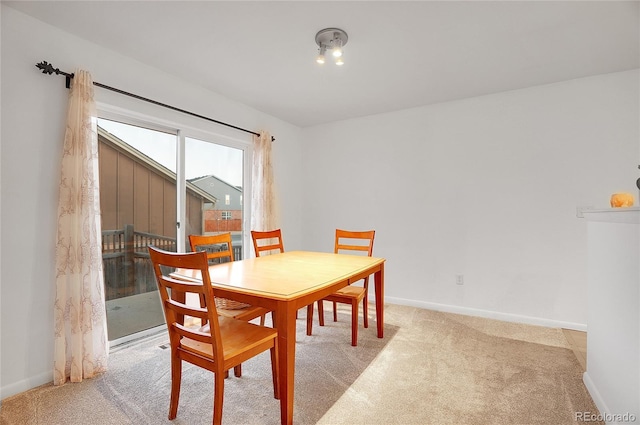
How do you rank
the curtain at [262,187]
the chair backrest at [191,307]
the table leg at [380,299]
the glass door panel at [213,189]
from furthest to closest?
1. the curtain at [262,187]
2. the glass door panel at [213,189]
3. the table leg at [380,299]
4. the chair backrest at [191,307]

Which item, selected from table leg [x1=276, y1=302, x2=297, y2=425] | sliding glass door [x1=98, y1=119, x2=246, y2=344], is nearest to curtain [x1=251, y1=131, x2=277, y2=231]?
sliding glass door [x1=98, y1=119, x2=246, y2=344]

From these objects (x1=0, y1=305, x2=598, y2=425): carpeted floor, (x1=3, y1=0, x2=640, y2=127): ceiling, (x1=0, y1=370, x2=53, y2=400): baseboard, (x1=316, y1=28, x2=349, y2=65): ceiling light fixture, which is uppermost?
(x1=3, y1=0, x2=640, y2=127): ceiling

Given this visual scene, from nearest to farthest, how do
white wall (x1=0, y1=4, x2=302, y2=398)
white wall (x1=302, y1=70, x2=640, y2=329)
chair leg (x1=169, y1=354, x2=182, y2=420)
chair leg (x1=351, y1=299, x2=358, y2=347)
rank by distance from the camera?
1. chair leg (x1=169, y1=354, x2=182, y2=420)
2. white wall (x1=0, y1=4, x2=302, y2=398)
3. chair leg (x1=351, y1=299, x2=358, y2=347)
4. white wall (x1=302, y1=70, x2=640, y2=329)

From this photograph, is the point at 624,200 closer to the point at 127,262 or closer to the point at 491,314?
the point at 491,314

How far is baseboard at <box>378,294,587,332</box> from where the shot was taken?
2990 millimetres

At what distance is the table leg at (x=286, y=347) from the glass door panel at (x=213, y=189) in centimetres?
201

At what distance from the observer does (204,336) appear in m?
1.45

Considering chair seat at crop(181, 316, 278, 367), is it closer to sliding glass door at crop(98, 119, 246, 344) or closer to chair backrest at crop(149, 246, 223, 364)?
chair backrest at crop(149, 246, 223, 364)

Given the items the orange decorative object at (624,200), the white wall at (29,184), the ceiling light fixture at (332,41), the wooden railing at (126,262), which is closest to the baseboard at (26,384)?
the white wall at (29,184)

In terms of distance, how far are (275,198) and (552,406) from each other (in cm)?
315

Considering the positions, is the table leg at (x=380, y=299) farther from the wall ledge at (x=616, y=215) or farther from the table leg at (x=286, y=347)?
the wall ledge at (x=616, y=215)

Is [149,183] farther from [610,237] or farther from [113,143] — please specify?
[610,237]

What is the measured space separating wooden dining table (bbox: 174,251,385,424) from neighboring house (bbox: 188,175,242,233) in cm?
113

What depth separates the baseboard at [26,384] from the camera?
1880mm
